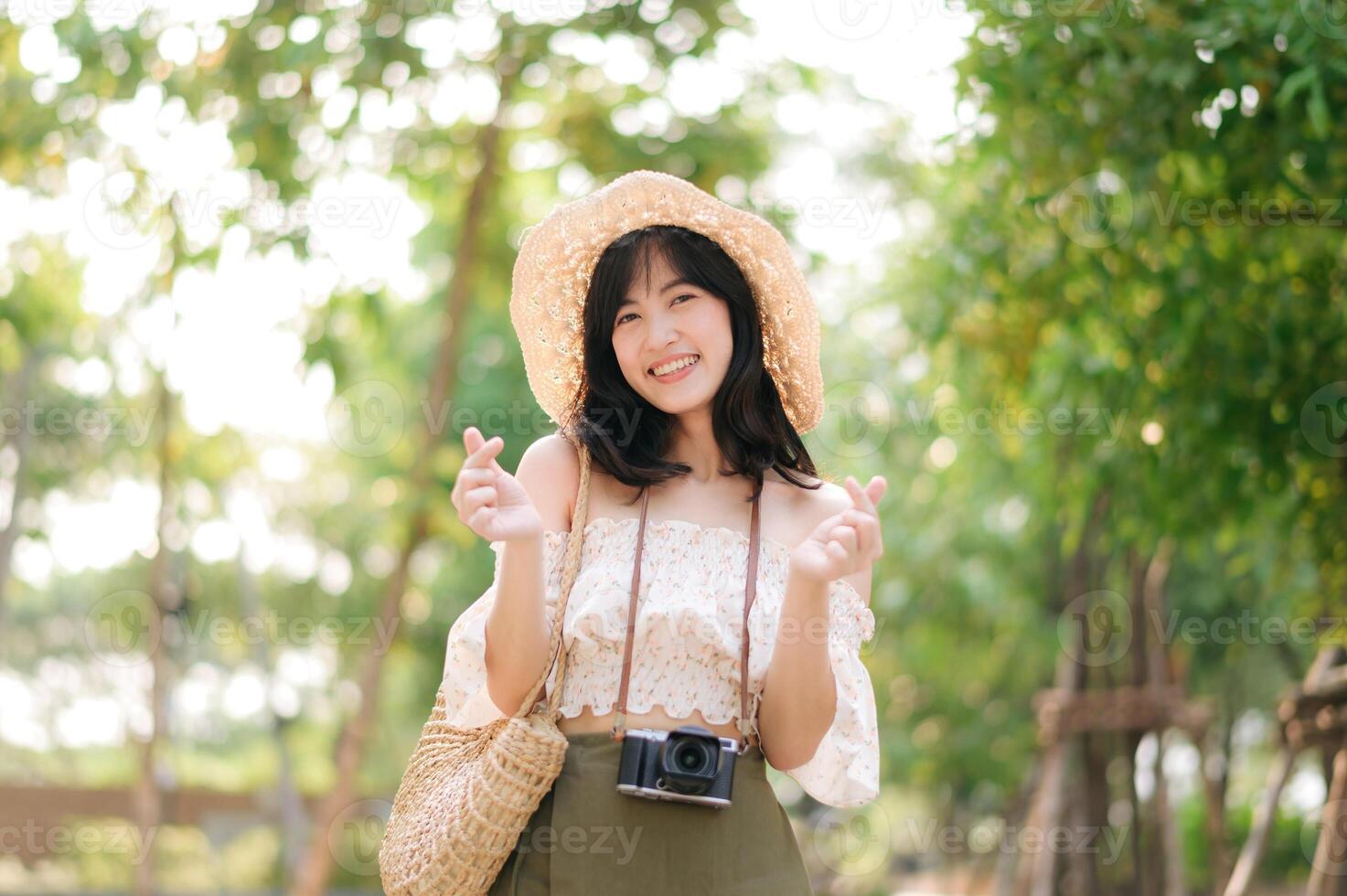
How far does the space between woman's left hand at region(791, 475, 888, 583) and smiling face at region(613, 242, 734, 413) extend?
0.40 m

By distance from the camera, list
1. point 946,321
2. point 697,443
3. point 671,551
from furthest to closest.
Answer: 1. point 946,321
2. point 697,443
3. point 671,551

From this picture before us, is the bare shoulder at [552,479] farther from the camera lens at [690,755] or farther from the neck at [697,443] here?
the camera lens at [690,755]

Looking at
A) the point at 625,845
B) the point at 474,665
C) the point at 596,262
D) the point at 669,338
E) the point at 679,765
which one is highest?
the point at 596,262

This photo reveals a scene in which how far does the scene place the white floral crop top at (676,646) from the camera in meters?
2.07

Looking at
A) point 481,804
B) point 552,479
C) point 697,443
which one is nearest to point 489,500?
point 552,479

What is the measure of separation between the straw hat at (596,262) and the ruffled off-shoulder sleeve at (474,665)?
0.41m

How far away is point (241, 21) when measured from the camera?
16.4ft

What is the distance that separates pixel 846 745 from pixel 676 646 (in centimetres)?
29

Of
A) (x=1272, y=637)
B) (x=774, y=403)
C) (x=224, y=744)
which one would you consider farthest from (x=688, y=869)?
(x=224, y=744)

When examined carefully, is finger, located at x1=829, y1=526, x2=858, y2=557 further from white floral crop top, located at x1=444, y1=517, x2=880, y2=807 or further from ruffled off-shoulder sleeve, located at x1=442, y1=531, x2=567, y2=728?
ruffled off-shoulder sleeve, located at x1=442, y1=531, x2=567, y2=728

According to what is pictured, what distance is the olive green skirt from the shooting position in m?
2.00

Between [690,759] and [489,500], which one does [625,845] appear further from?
[489,500]

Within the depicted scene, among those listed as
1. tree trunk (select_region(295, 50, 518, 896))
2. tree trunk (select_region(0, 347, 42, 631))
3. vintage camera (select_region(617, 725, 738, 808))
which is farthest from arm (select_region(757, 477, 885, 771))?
tree trunk (select_region(0, 347, 42, 631))

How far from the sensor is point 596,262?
2418 mm
